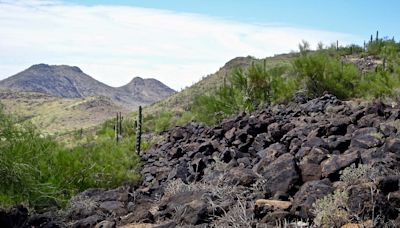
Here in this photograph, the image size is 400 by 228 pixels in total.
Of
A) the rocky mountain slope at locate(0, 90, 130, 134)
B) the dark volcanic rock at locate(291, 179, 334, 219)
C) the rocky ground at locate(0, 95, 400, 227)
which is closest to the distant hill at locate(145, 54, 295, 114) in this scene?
the rocky mountain slope at locate(0, 90, 130, 134)

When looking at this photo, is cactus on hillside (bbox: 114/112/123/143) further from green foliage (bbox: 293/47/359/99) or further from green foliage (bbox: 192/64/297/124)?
green foliage (bbox: 293/47/359/99)

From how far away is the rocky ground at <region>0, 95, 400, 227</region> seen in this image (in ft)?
26.6

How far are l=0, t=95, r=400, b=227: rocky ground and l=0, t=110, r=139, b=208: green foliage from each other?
1.69ft

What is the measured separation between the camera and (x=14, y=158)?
12.1m

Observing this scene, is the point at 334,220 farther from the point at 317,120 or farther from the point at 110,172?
the point at 110,172

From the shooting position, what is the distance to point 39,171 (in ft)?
42.1

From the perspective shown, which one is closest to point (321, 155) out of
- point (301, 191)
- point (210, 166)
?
point (301, 191)

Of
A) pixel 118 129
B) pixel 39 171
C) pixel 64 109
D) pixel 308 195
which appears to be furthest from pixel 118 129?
pixel 64 109

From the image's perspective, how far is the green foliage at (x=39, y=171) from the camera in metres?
12.1

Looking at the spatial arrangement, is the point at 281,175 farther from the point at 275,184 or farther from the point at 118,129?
the point at 118,129

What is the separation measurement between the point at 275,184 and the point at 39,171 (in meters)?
5.63

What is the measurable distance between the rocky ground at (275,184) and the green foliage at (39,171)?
52 cm

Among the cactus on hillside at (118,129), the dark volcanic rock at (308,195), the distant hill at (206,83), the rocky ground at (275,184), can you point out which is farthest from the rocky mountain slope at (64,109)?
the dark volcanic rock at (308,195)

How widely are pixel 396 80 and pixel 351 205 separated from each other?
18033 millimetres
